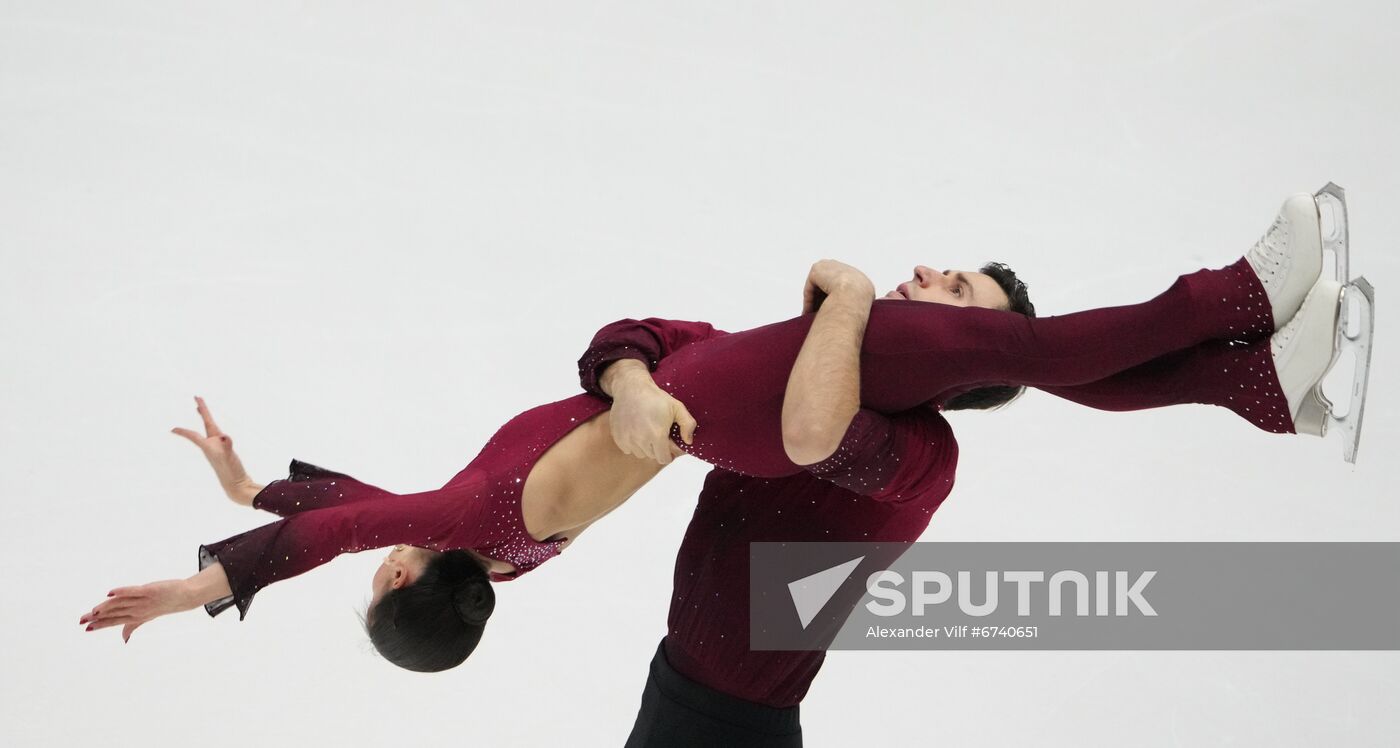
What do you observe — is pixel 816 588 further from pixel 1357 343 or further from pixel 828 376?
pixel 1357 343

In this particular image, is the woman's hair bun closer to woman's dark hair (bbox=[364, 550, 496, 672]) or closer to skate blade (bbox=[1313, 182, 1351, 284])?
woman's dark hair (bbox=[364, 550, 496, 672])

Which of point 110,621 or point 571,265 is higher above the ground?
point 571,265

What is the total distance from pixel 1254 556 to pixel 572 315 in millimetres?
1930

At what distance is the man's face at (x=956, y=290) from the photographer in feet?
8.39

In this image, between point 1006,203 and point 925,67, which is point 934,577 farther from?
point 925,67

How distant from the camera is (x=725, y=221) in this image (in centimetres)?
429

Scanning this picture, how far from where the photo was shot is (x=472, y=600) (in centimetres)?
270

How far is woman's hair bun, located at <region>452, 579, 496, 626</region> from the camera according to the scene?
2.69m

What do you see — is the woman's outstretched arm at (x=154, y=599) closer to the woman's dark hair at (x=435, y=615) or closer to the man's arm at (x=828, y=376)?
the woman's dark hair at (x=435, y=615)

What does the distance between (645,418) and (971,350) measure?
0.55 meters

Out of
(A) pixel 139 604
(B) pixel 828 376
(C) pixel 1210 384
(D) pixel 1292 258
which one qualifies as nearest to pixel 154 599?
(A) pixel 139 604

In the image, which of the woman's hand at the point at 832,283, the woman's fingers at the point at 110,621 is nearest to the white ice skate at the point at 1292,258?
the woman's hand at the point at 832,283

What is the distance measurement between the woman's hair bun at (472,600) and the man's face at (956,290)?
0.95 metres

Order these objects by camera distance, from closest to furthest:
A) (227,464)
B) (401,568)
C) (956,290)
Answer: (956,290) → (401,568) → (227,464)
